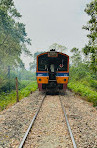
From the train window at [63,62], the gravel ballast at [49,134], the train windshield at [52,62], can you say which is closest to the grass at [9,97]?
the train windshield at [52,62]

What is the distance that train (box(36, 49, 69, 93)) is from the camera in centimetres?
1070

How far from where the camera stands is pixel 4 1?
1636 centimetres

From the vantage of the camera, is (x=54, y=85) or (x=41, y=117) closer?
(x=41, y=117)

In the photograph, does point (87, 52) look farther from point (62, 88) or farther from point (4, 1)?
point (4, 1)

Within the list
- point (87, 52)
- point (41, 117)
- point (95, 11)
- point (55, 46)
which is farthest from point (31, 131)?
point (55, 46)

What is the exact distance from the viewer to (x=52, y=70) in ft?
36.1

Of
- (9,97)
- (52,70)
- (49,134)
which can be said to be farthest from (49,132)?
(9,97)

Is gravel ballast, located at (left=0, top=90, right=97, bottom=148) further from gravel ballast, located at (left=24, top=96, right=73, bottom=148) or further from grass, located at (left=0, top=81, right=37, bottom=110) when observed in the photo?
grass, located at (left=0, top=81, right=37, bottom=110)

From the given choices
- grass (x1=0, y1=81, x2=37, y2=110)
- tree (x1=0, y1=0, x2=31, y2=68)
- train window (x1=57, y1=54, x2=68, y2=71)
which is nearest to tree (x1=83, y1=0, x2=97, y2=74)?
train window (x1=57, y1=54, x2=68, y2=71)

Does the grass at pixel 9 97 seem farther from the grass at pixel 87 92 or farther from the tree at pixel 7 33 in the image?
the tree at pixel 7 33

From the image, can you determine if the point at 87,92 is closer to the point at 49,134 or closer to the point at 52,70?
the point at 52,70

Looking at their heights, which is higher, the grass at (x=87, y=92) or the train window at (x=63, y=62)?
the train window at (x=63, y=62)

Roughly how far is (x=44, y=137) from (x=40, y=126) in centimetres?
77

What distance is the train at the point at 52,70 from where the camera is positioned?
35.1 ft
